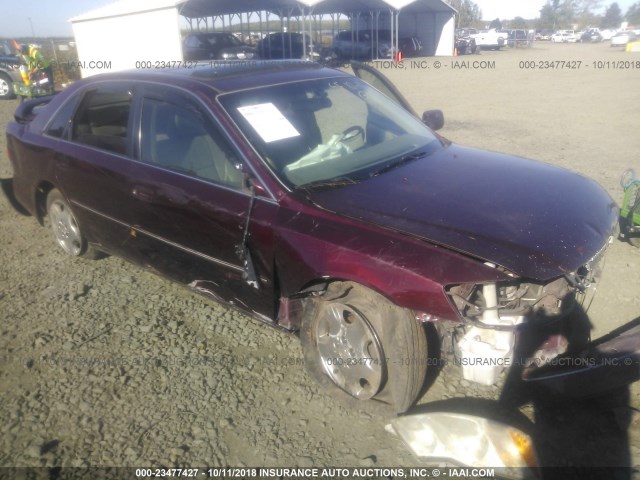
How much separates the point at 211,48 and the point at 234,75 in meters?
24.1

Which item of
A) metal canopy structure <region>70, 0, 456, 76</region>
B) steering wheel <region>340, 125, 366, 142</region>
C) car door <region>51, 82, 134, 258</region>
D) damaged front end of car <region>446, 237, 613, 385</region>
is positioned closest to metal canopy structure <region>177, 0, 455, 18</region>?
metal canopy structure <region>70, 0, 456, 76</region>

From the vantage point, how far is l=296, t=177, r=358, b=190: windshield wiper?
2.81 meters

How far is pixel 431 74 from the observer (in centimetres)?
2186

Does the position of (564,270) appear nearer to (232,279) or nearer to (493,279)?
(493,279)

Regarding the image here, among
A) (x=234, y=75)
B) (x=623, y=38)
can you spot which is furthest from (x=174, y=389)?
(x=623, y=38)

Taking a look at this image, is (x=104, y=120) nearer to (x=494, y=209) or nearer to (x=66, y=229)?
(x=66, y=229)

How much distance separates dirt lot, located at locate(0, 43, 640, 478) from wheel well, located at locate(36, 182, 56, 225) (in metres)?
0.35

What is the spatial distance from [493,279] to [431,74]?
21205mm

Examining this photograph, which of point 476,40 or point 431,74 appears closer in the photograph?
point 431,74

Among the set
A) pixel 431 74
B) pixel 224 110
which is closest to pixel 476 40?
pixel 431 74

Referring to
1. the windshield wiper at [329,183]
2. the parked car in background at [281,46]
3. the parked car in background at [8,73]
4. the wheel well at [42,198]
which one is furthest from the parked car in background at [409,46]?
the windshield wiper at [329,183]

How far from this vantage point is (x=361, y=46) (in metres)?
30.1

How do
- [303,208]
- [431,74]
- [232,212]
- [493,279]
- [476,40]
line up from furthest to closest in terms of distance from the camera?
[476,40], [431,74], [232,212], [303,208], [493,279]

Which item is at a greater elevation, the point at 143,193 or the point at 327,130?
the point at 327,130
